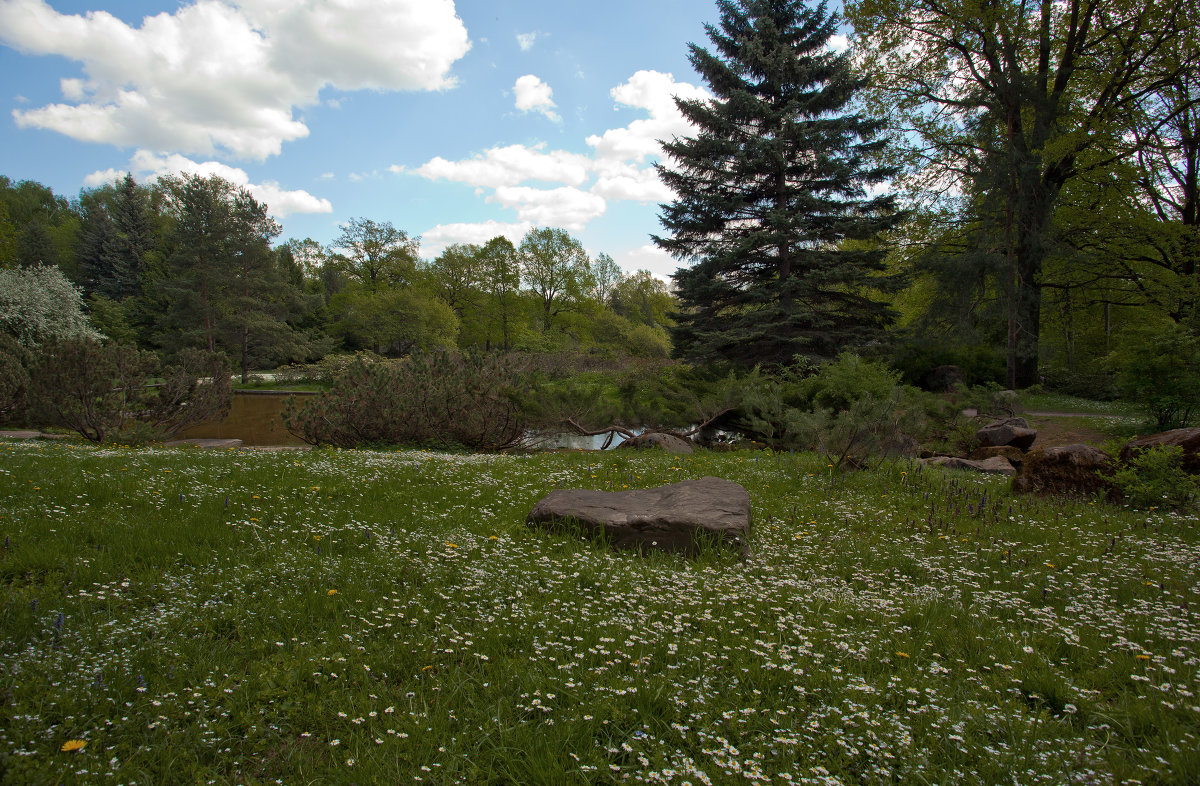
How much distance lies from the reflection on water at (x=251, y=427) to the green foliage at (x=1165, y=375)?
2135 centimetres

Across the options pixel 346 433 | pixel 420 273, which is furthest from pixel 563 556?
pixel 420 273

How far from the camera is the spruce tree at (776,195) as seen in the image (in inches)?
766

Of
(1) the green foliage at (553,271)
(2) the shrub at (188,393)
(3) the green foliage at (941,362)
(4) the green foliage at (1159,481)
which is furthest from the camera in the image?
(1) the green foliage at (553,271)

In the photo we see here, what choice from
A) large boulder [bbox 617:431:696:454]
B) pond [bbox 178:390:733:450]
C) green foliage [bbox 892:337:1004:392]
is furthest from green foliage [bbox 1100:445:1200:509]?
green foliage [bbox 892:337:1004:392]

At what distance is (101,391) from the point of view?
45.9 feet

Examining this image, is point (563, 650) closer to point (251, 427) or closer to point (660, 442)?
point (660, 442)

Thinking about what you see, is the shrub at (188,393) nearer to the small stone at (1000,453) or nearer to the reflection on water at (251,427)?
the reflection on water at (251,427)

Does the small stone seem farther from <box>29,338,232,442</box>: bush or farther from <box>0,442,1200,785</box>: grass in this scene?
<box>29,338,232,442</box>: bush

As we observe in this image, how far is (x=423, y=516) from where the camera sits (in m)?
5.80

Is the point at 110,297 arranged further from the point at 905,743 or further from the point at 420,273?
the point at 905,743

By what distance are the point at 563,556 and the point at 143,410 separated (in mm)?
16704

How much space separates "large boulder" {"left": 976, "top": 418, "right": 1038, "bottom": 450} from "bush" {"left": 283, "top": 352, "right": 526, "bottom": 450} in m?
11.1

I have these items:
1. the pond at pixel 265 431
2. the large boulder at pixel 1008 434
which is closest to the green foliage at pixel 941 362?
the large boulder at pixel 1008 434

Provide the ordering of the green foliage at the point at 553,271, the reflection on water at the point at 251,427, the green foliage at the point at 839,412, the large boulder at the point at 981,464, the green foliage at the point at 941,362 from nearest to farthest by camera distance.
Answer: the green foliage at the point at 839,412, the large boulder at the point at 981,464, the reflection on water at the point at 251,427, the green foliage at the point at 941,362, the green foliage at the point at 553,271
